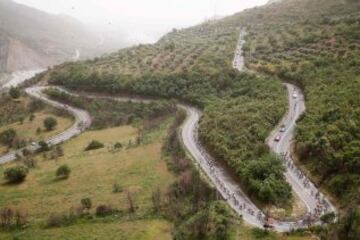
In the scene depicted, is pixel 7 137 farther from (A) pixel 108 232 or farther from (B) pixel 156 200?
(A) pixel 108 232

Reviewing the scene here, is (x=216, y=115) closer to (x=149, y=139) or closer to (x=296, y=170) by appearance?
(x=149, y=139)

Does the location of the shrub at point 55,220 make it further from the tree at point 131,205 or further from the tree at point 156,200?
the tree at point 156,200

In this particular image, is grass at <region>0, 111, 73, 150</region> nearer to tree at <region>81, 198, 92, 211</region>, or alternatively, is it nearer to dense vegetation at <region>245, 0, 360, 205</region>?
dense vegetation at <region>245, 0, 360, 205</region>

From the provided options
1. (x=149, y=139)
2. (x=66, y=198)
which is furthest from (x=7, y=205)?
(x=149, y=139)

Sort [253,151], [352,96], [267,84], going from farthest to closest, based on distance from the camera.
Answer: [267,84]
[352,96]
[253,151]

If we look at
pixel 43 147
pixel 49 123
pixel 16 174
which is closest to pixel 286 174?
pixel 16 174

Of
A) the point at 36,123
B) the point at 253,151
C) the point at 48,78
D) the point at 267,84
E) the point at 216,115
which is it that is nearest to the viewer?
the point at 253,151

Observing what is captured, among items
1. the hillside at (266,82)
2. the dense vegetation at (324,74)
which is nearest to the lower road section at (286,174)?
the hillside at (266,82)

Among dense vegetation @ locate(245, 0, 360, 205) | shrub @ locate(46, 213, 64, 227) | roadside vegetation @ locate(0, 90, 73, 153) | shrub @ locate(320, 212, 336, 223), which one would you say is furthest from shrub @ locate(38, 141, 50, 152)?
shrub @ locate(320, 212, 336, 223)
